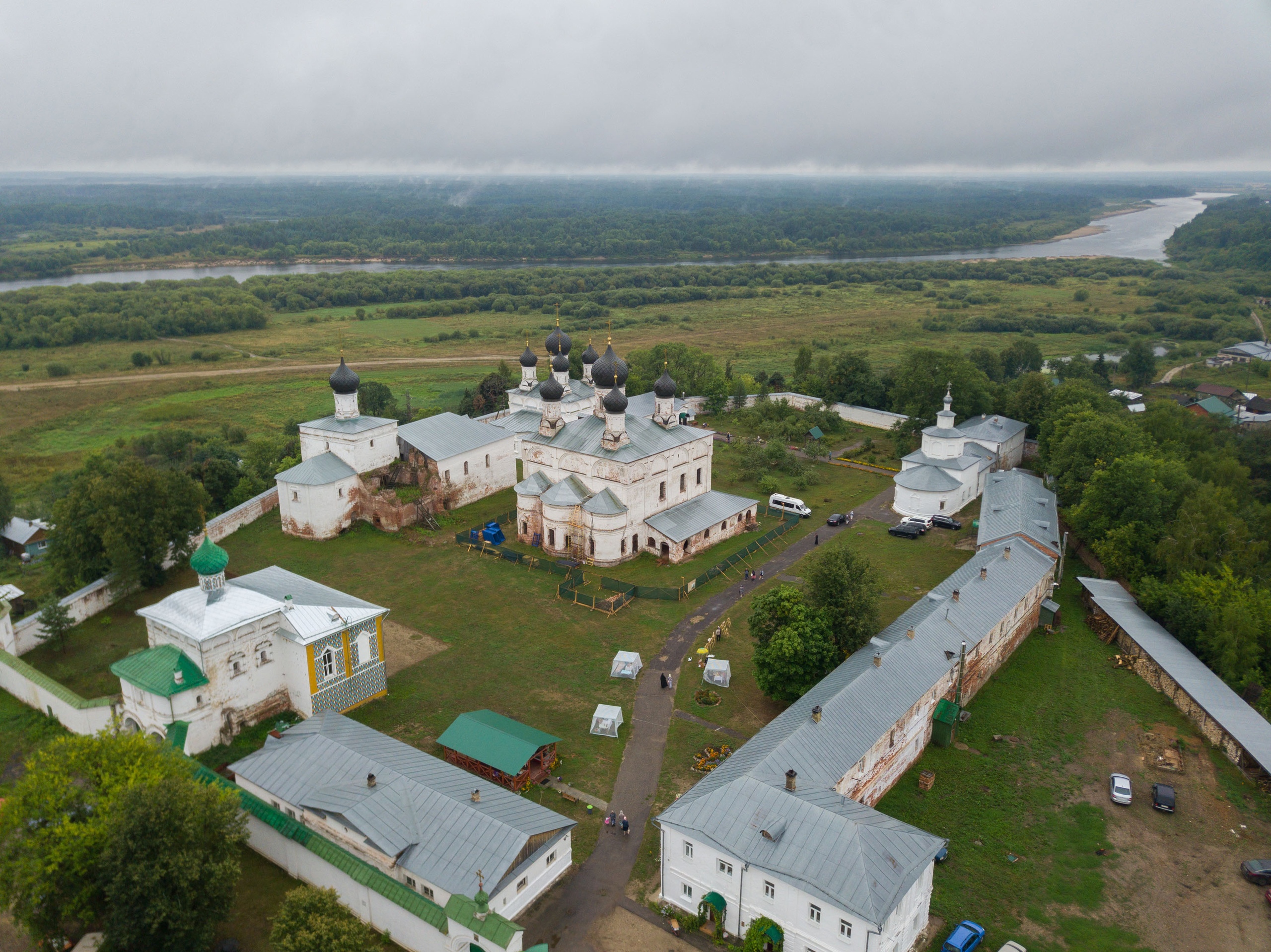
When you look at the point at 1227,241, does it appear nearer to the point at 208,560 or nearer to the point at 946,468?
the point at 946,468

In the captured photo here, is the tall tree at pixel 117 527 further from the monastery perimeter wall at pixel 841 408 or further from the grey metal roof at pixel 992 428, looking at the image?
the grey metal roof at pixel 992 428

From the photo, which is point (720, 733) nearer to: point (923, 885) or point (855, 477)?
point (923, 885)

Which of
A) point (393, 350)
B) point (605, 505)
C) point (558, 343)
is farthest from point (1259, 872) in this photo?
point (393, 350)

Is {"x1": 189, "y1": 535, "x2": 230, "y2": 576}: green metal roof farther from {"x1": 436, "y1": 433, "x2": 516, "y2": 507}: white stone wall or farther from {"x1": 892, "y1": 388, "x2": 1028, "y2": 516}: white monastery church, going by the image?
{"x1": 892, "y1": 388, "x2": 1028, "y2": 516}: white monastery church

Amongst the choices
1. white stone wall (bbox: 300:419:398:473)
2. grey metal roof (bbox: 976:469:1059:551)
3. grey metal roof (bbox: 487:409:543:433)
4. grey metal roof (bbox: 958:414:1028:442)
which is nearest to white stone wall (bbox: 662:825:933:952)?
grey metal roof (bbox: 976:469:1059:551)

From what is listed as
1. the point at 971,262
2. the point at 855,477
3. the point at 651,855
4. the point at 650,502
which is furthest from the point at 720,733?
the point at 971,262
